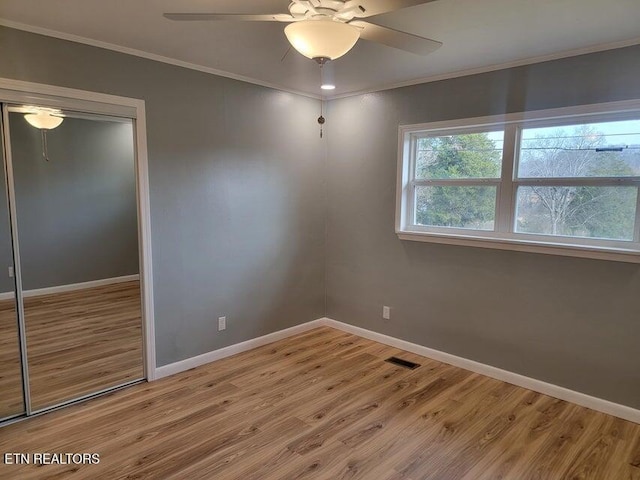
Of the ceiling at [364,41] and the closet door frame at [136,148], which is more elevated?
the ceiling at [364,41]

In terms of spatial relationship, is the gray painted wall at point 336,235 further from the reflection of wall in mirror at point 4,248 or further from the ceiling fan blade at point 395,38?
the ceiling fan blade at point 395,38

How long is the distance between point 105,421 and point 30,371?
2.30ft

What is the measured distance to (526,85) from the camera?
9.71ft

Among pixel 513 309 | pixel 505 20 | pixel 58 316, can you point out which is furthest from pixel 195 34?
pixel 513 309

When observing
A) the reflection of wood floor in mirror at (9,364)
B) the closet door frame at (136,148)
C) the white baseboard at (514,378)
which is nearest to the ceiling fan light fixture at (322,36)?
the closet door frame at (136,148)

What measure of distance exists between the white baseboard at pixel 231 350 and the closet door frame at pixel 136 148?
134 millimetres

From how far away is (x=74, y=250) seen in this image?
3129 mm

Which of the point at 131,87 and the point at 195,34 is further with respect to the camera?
the point at 131,87

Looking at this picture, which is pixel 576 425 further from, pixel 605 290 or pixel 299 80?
pixel 299 80

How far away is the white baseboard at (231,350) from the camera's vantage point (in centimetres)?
330

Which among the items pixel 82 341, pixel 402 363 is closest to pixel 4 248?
pixel 82 341

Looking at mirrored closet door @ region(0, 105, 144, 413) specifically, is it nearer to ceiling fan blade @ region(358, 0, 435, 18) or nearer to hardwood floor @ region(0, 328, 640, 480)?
hardwood floor @ region(0, 328, 640, 480)

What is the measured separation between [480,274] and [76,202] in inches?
127

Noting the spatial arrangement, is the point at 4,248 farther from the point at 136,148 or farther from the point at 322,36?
the point at 322,36
